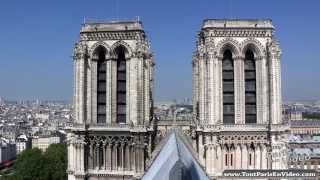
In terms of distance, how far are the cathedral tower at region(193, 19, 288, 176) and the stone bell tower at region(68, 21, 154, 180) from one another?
5.14 m

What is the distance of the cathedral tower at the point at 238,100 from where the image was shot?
4666cm

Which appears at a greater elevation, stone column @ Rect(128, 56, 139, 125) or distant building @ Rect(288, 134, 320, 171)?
stone column @ Rect(128, 56, 139, 125)

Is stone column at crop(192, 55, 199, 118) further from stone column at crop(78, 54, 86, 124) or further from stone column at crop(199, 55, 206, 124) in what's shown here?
stone column at crop(78, 54, 86, 124)

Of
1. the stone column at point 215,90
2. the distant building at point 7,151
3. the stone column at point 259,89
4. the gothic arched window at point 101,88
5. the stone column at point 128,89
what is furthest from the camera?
the distant building at point 7,151

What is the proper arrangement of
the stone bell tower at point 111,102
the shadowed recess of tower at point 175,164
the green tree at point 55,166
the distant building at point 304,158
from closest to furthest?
the shadowed recess of tower at point 175,164 → the stone bell tower at point 111,102 → the green tree at point 55,166 → the distant building at point 304,158

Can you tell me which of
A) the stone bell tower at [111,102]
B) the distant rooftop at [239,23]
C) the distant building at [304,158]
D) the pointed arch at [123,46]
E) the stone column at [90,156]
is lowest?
the distant building at [304,158]

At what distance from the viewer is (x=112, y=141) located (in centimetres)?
4788

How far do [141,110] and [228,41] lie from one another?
9.64m

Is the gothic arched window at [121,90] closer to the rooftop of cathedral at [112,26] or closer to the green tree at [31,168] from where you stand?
the rooftop of cathedral at [112,26]

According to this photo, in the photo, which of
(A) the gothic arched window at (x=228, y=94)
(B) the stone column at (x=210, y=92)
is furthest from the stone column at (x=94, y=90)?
(A) the gothic arched window at (x=228, y=94)

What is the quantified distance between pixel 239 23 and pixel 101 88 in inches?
535

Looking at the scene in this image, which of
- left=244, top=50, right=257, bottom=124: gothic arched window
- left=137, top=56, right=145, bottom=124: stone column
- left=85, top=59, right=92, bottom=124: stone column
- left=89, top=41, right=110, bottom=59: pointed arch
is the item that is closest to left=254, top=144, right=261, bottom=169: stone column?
left=244, top=50, right=257, bottom=124: gothic arched window

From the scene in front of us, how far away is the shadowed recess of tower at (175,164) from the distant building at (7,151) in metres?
139

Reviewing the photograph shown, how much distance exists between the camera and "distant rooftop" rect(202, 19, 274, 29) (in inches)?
1868
